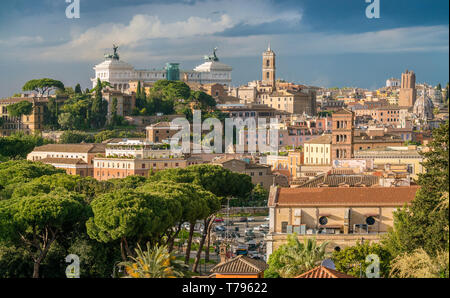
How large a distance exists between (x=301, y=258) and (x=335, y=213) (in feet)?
15.2

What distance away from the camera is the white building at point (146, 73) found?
297 ft

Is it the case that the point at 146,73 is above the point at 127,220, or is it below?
above

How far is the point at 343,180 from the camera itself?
97.2ft

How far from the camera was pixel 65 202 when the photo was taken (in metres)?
24.2

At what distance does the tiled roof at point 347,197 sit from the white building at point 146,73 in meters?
64.4

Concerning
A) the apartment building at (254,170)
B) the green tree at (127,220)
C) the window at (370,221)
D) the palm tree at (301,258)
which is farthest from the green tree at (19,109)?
the palm tree at (301,258)

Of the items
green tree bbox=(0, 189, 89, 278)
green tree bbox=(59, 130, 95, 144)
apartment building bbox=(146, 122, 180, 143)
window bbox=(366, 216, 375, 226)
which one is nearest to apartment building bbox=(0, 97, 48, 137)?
green tree bbox=(59, 130, 95, 144)

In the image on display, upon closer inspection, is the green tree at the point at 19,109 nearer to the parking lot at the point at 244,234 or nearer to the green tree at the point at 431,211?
the parking lot at the point at 244,234

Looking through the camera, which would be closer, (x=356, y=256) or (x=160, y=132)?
(x=356, y=256)

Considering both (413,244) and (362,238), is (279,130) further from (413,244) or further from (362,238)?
(413,244)

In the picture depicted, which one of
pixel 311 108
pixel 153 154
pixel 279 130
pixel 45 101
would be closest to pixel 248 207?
pixel 153 154

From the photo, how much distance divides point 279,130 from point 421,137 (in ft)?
29.6

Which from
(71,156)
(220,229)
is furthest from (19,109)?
(220,229)

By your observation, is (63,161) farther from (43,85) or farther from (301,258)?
(301,258)
